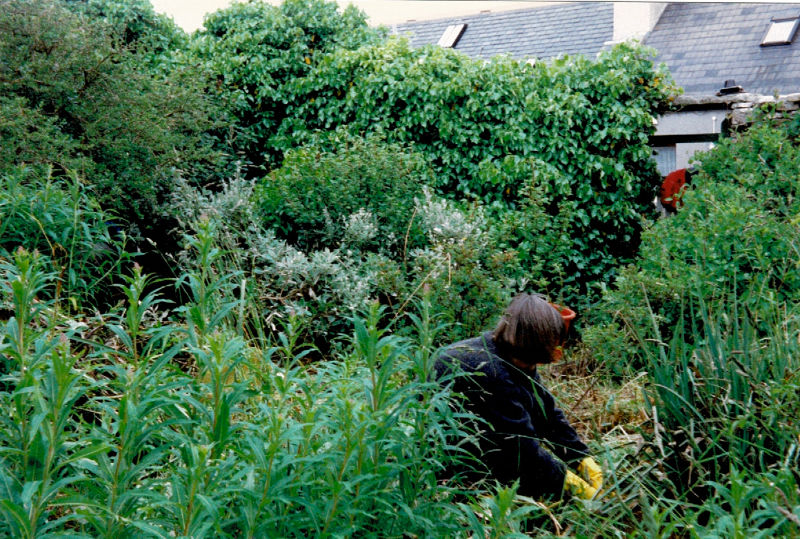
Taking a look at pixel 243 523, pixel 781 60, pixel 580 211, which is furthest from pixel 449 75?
pixel 781 60

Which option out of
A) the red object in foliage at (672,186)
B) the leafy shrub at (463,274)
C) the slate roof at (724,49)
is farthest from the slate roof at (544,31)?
the leafy shrub at (463,274)

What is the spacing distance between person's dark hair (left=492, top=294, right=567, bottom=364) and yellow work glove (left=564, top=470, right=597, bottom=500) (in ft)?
1.84

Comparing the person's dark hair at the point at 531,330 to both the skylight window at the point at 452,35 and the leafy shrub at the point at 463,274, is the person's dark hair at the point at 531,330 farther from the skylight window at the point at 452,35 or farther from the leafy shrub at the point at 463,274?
the skylight window at the point at 452,35

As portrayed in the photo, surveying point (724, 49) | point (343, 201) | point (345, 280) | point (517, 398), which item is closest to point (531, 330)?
point (517, 398)

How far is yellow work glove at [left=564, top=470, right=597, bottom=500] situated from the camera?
303 centimetres

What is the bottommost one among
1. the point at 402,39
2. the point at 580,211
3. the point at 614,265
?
the point at 614,265

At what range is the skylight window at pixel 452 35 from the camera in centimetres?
2136

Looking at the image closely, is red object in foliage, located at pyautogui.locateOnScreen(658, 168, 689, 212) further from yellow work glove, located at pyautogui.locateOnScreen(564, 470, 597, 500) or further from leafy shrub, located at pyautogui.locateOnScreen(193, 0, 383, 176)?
yellow work glove, located at pyautogui.locateOnScreen(564, 470, 597, 500)

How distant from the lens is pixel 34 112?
18.3 feet

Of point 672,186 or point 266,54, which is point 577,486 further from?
point 266,54

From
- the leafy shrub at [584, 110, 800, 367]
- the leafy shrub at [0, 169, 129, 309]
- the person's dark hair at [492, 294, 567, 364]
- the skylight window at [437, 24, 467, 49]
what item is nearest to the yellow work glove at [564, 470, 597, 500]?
the person's dark hair at [492, 294, 567, 364]

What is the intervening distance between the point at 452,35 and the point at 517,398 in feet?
65.3

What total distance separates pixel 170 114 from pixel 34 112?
198cm

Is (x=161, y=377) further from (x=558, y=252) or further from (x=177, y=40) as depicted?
(x=177, y=40)
